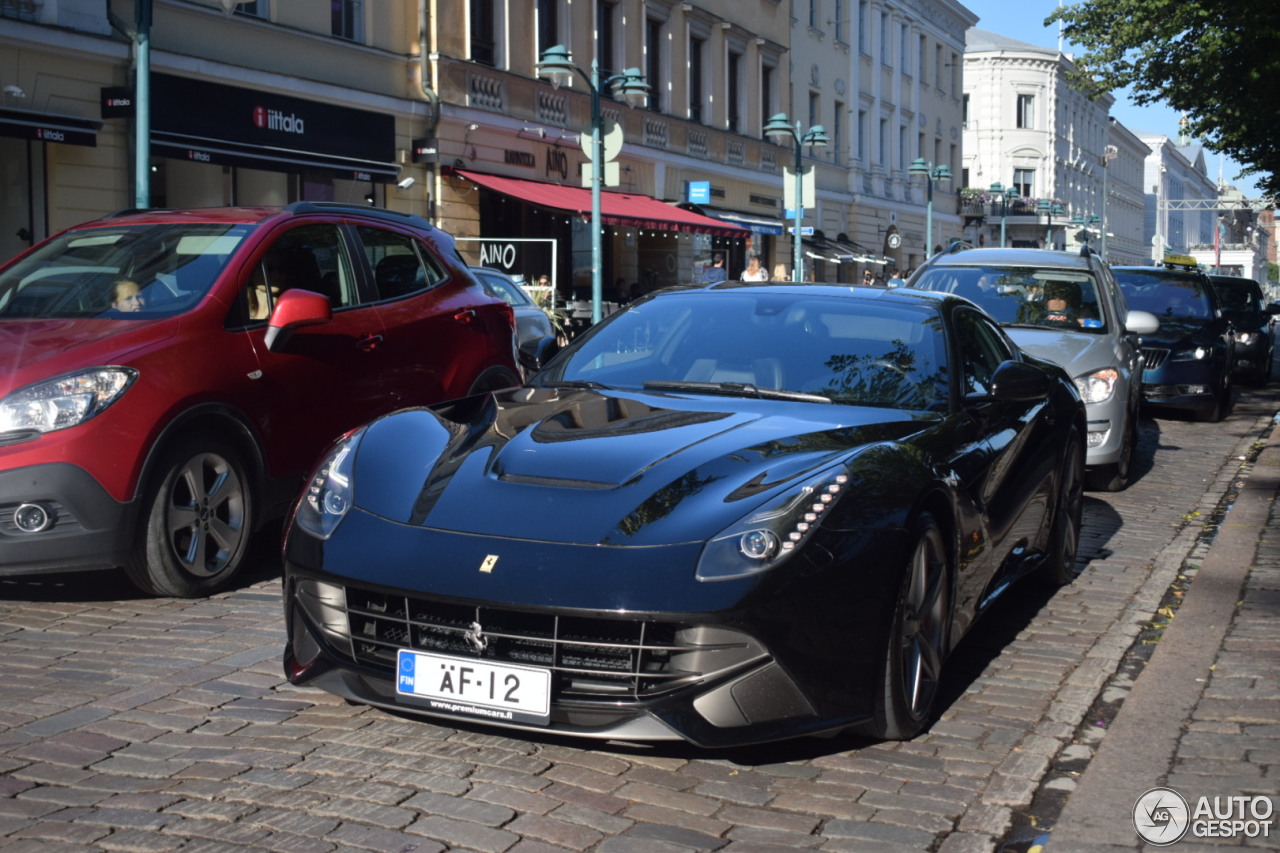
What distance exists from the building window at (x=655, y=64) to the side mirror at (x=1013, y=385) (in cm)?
2909

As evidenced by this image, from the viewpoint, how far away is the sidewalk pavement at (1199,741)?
373 cm

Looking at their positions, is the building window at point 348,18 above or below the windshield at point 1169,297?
above

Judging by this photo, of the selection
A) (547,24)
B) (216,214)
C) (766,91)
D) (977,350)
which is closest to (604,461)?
(977,350)

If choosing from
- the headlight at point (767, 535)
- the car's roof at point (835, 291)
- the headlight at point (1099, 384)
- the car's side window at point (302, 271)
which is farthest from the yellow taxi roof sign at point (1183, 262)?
the headlight at point (767, 535)

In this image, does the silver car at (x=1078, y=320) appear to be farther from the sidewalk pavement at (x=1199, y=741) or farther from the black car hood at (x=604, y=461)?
the black car hood at (x=604, y=461)

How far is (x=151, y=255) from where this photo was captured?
275 inches

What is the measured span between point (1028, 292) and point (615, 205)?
58.7 feet

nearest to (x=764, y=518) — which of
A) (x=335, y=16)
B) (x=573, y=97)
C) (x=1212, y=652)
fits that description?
(x=1212, y=652)

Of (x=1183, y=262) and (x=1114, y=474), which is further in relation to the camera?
(x=1183, y=262)

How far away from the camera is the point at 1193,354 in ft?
51.1

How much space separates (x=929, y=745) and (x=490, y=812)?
146 cm

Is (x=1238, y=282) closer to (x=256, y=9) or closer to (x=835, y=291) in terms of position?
(x=256, y=9)

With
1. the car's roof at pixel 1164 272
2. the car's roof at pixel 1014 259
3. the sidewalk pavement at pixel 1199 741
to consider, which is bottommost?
the sidewalk pavement at pixel 1199 741

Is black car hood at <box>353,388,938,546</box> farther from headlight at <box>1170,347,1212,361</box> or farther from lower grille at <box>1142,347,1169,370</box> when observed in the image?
headlight at <box>1170,347,1212,361</box>
